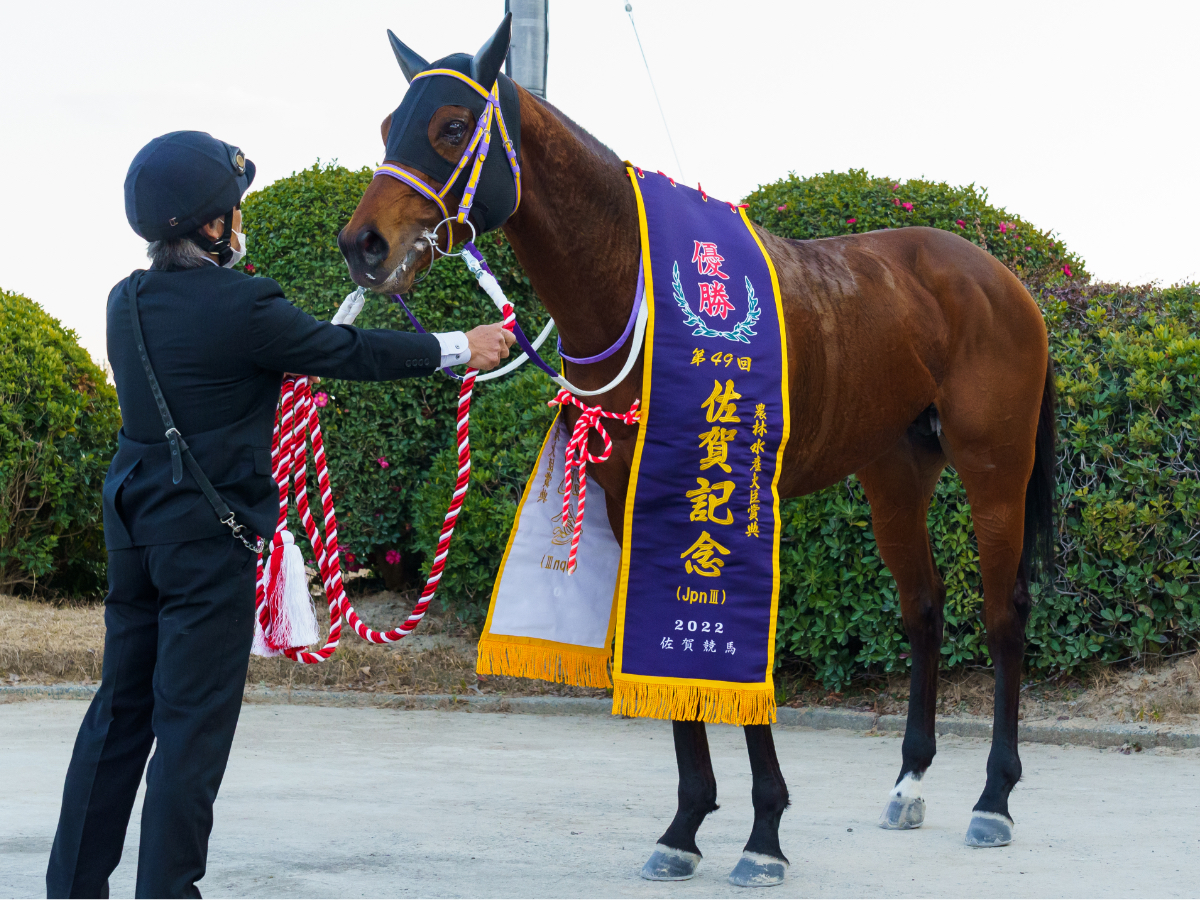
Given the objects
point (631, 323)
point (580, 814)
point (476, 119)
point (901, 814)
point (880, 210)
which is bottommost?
point (580, 814)

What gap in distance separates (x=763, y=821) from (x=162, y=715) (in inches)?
70.0

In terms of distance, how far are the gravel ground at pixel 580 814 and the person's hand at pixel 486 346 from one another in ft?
4.96

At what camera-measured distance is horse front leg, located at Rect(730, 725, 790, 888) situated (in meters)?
3.43

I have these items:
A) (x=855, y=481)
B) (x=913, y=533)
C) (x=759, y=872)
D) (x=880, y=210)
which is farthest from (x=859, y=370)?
(x=880, y=210)

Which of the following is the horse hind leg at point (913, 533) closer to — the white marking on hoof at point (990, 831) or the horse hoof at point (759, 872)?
the white marking on hoof at point (990, 831)

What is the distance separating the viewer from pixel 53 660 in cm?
712

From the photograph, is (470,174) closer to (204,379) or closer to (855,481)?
(204,379)

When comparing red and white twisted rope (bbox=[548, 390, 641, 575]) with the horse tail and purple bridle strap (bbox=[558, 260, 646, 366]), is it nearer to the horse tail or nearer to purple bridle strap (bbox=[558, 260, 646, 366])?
purple bridle strap (bbox=[558, 260, 646, 366])

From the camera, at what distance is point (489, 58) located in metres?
3.20

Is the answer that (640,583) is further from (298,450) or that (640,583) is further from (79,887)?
(79,887)

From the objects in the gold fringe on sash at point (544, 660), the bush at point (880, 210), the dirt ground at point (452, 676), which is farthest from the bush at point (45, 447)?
the gold fringe on sash at point (544, 660)

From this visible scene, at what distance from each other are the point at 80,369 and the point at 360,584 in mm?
3004

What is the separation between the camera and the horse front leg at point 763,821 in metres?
3.43

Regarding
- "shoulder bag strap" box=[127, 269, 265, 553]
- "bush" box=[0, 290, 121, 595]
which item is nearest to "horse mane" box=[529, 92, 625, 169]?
"shoulder bag strap" box=[127, 269, 265, 553]
